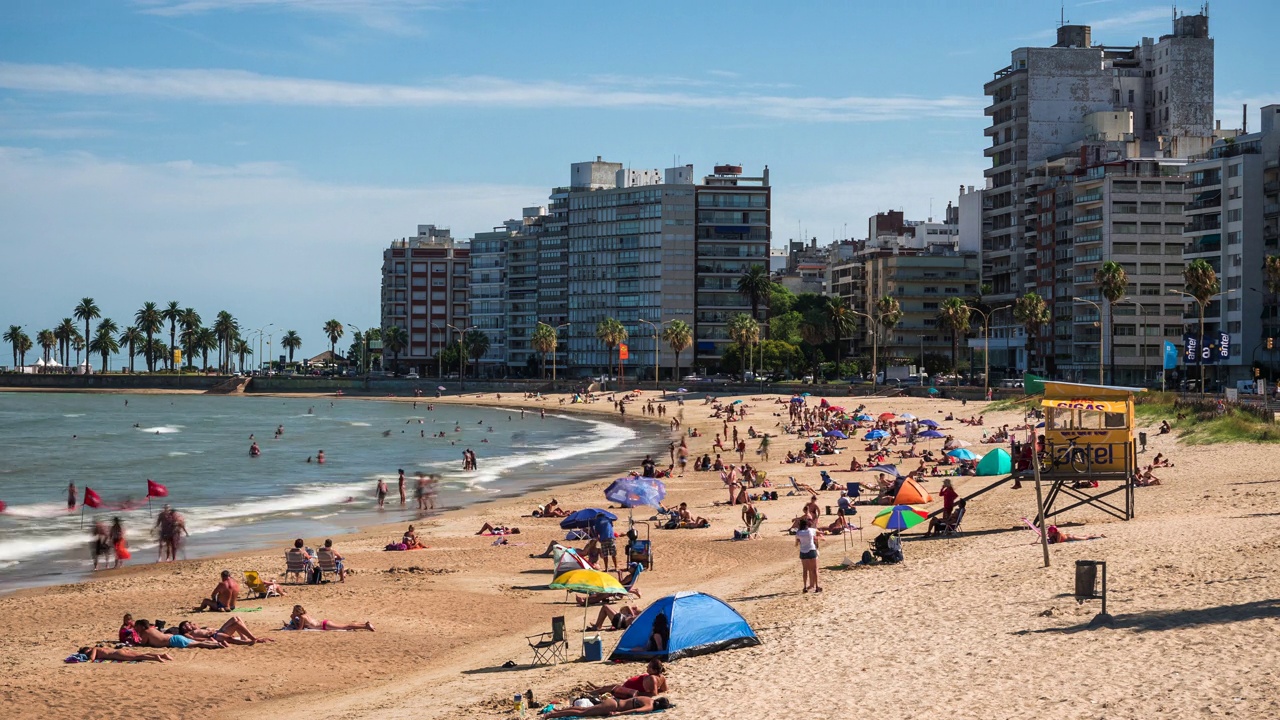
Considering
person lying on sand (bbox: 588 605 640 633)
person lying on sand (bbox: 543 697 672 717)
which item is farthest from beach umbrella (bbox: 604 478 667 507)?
person lying on sand (bbox: 543 697 672 717)

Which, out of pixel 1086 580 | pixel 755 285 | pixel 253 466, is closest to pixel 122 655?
pixel 1086 580

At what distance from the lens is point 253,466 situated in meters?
60.9

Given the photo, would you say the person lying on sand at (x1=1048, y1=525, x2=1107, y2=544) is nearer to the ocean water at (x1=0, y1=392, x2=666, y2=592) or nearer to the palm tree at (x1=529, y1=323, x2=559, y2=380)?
the ocean water at (x1=0, y1=392, x2=666, y2=592)

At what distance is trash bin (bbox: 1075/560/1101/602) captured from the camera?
1783 centimetres

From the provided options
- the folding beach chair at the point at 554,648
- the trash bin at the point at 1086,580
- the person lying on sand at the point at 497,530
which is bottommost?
the person lying on sand at the point at 497,530

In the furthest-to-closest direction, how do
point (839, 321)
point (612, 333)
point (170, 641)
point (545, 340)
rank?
1. point (545, 340)
2. point (612, 333)
3. point (839, 321)
4. point (170, 641)

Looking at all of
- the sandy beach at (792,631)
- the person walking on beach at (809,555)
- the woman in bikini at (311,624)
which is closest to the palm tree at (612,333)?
the sandy beach at (792,631)

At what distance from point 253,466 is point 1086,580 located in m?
49.9

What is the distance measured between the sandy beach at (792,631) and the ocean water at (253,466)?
509 centimetres

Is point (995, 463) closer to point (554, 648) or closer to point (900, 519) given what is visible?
point (900, 519)

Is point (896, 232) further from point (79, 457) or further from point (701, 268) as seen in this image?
point (79, 457)

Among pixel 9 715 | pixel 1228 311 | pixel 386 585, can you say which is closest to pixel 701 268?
pixel 1228 311

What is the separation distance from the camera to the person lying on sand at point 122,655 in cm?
1908

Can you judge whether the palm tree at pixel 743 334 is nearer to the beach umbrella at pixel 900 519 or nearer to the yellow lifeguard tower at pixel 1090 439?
the yellow lifeguard tower at pixel 1090 439
